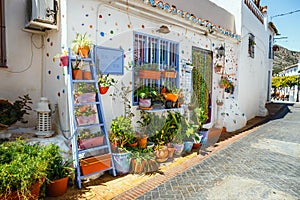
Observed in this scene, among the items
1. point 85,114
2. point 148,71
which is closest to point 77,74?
point 85,114

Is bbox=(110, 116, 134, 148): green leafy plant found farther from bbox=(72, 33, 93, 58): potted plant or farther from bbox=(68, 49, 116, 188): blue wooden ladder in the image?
Result: bbox=(72, 33, 93, 58): potted plant

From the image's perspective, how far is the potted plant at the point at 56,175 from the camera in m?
3.12

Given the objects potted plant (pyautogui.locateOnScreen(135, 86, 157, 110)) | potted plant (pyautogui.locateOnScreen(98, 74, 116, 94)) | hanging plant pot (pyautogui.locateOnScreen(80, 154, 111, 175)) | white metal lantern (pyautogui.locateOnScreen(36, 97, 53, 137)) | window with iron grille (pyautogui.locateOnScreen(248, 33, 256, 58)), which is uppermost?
window with iron grille (pyautogui.locateOnScreen(248, 33, 256, 58))

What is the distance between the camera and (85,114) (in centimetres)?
392

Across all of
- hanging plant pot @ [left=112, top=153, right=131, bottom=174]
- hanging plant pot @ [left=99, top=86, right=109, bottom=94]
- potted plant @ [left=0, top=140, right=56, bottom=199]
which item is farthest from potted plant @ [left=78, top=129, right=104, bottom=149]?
hanging plant pot @ [left=99, top=86, right=109, bottom=94]

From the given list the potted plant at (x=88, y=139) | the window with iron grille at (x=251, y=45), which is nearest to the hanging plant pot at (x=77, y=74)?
the potted plant at (x=88, y=139)

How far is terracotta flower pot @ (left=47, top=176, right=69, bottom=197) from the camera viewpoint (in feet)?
10.3

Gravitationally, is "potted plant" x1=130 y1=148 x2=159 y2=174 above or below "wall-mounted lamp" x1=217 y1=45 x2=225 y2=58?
below

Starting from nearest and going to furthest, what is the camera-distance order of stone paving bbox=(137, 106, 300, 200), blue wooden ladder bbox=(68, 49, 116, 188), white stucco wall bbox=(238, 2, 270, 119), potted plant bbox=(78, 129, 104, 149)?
stone paving bbox=(137, 106, 300, 200), blue wooden ladder bbox=(68, 49, 116, 188), potted plant bbox=(78, 129, 104, 149), white stucco wall bbox=(238, 2, 270, 119)

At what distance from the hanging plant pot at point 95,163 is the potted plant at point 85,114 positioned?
675 mm

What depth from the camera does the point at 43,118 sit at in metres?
4.02

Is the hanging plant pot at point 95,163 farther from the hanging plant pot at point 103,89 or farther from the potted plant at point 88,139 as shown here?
the hanging plant pot at point 103,89

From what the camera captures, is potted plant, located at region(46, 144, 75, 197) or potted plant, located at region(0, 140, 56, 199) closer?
potted plant, located at region(0, 140, 56, 199)

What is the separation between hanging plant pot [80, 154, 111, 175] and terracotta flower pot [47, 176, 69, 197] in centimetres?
40
